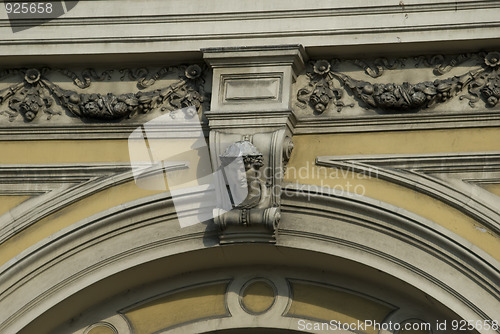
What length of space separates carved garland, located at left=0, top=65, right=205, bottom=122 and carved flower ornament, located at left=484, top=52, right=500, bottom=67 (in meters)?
1.90

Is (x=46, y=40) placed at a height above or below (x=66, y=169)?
above

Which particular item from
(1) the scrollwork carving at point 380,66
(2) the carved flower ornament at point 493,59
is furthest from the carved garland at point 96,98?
(2) the carved flower ornament at point 493,59

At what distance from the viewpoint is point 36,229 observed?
7.76 metres

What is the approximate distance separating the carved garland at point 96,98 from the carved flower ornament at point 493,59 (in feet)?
6.23

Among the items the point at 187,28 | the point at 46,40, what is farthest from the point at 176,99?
the point at 46,40

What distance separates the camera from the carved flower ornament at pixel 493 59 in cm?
746

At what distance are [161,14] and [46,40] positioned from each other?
82 cm

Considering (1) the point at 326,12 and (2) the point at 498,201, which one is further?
(1) the point at 326,12

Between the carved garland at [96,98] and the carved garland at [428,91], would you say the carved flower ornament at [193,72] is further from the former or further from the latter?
the carved garland at [428,91]

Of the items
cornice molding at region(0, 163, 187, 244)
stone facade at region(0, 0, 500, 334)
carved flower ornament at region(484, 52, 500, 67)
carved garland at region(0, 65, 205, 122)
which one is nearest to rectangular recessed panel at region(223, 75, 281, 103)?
stone facade at region(0, 0, 500, 334)

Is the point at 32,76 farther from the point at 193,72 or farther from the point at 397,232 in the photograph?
the point at 397,232

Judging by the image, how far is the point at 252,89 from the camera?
7.63m

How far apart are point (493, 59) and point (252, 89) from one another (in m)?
1.58

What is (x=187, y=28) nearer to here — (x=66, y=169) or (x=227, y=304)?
(x=66, y=169)
